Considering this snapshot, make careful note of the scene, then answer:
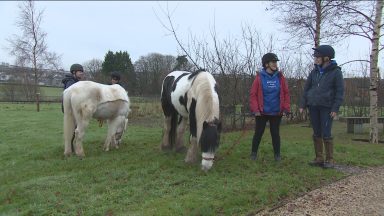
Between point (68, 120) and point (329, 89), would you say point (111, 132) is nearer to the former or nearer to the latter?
point (68, 120)

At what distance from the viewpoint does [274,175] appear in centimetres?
642

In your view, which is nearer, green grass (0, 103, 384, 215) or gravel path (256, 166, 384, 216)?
gravel path (256, 166, 384, 216)

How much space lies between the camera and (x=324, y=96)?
6.91m

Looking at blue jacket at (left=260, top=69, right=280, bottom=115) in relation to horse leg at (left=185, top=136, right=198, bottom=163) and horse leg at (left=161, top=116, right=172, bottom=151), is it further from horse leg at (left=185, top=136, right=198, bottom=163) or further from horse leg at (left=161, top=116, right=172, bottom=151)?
horse leg at (left=161, top=116, right=172, bottom=151)

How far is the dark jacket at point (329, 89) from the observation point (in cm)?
679

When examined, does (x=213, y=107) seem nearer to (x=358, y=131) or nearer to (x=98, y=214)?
(x=98, y=214)

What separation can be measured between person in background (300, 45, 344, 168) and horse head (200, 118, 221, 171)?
194 centimetres

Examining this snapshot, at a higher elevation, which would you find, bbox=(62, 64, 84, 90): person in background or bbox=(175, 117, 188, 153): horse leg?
bbox=(62, 64, 84, 90): person in background

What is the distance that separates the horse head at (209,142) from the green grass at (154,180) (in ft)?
0.69

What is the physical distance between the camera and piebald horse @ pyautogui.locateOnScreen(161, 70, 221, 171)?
6441mm

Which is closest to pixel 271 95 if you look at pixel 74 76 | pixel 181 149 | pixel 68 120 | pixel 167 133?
pixel 181 149

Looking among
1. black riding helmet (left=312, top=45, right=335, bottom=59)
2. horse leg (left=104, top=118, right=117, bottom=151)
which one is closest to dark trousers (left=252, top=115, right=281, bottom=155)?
black riding helmet (left=312, top=45, right=335, bottom=59)

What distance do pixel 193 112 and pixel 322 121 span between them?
2.29 meters

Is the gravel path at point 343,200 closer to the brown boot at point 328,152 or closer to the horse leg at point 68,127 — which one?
the brown boot at point 328,152
